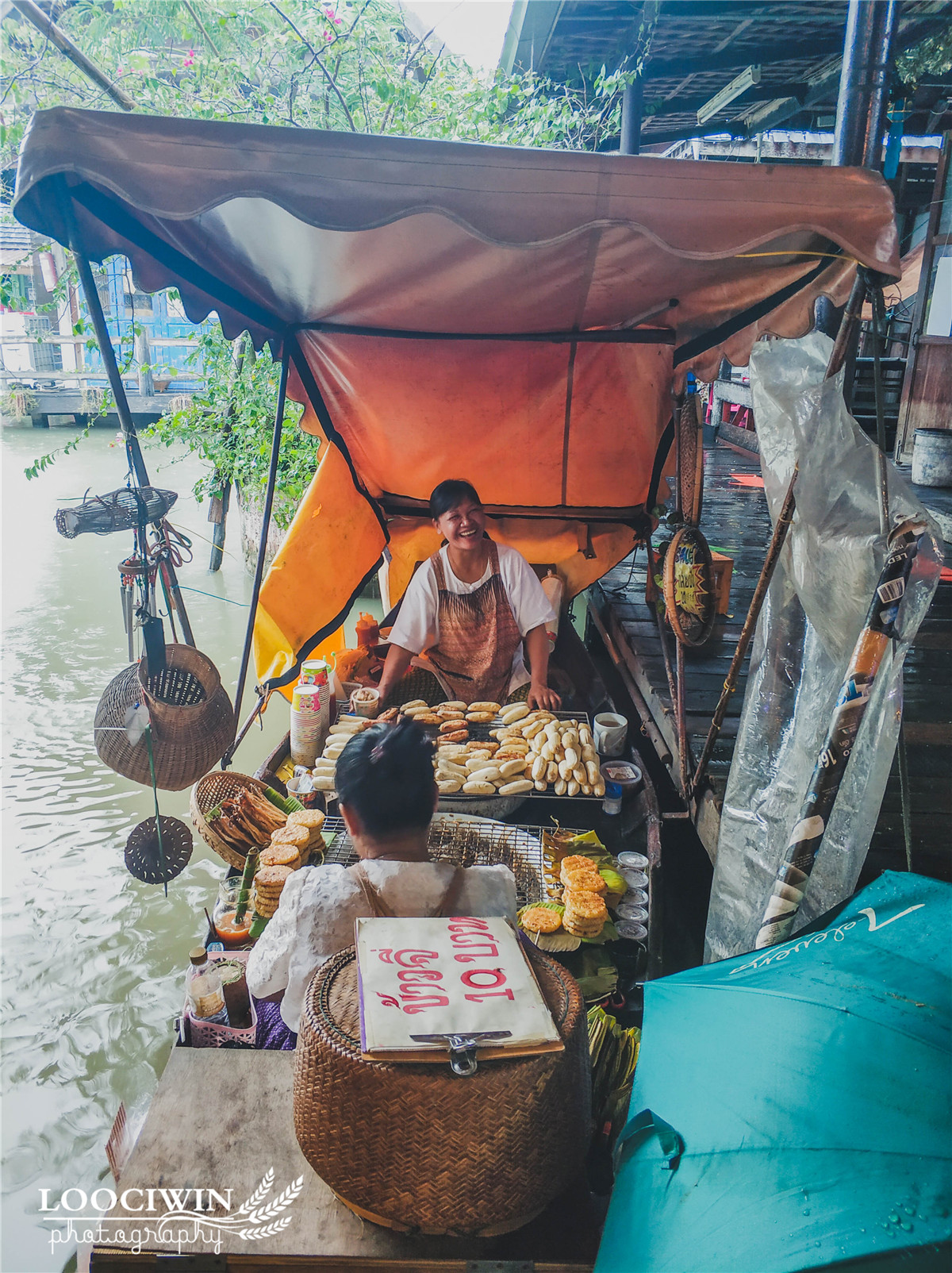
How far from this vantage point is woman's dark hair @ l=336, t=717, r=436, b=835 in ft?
7.61

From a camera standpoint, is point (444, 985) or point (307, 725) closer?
point (444, 985)

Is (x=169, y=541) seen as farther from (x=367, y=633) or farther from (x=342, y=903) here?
(x=367, y=633)

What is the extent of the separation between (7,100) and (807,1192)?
1073cm

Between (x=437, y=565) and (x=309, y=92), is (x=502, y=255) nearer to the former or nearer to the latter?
(x=437, y=565)

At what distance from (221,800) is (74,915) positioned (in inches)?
106

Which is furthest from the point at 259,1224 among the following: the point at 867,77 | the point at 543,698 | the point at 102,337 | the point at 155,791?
the point at 867,77

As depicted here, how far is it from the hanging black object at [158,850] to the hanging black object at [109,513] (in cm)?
141

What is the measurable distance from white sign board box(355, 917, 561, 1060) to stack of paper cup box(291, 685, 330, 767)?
7.95 ft

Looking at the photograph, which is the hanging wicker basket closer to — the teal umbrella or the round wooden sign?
the round wooden sign

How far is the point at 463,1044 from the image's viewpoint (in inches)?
63.1

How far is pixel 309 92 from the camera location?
27.1 ft

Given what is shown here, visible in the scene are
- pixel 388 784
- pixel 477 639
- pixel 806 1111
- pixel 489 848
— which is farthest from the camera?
pixel 477 639

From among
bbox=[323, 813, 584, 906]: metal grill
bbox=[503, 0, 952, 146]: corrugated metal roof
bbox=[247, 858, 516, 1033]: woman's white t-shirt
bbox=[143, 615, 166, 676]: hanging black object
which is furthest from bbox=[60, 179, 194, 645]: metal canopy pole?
bbox=[503, 0, 952, 146]: corrugated metal roof

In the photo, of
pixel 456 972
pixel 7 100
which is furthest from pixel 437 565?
pixel 7 100
